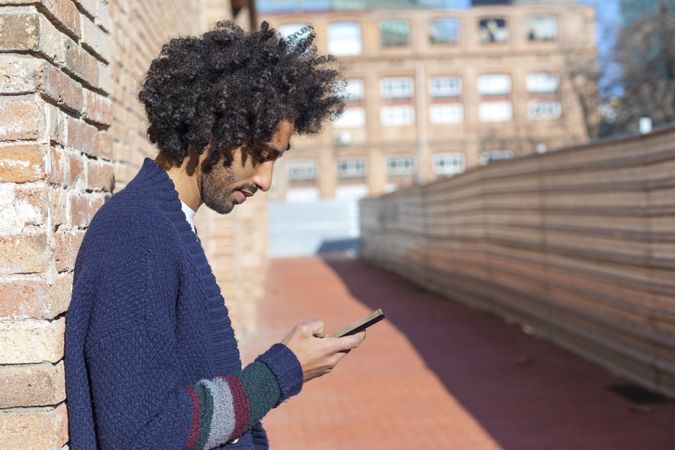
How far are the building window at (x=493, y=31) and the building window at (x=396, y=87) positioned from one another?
17.9 feet

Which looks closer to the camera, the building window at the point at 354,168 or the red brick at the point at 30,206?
the red brick at the point at 30,206

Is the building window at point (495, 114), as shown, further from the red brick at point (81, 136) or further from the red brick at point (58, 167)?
the red brick at point (58, 167)

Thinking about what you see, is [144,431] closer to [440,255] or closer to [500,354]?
Result: [500,354]

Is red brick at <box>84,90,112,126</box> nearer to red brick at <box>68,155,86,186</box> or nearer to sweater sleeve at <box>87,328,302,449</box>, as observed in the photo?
red brick at <box>68,155,86,186</box>

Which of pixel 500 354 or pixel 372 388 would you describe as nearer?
pixel 372 388

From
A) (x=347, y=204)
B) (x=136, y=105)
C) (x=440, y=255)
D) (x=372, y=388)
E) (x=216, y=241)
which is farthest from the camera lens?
(x=347, y=204)

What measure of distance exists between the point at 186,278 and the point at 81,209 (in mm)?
491

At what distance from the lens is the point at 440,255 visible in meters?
18.7

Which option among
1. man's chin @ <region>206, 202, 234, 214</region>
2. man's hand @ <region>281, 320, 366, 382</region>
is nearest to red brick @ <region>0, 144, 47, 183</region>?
man's chin @ <region>206, 202, 234, 214</region>

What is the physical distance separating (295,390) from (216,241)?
8.07 m

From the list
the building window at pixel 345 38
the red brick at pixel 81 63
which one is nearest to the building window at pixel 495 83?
the building window at pixel 345 38

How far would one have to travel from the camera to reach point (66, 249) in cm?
224

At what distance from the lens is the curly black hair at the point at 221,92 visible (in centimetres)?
230

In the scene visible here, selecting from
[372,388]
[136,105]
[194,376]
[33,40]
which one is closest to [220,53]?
[33,40]
